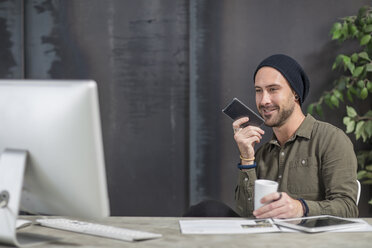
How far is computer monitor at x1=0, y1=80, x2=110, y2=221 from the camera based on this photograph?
1062mm

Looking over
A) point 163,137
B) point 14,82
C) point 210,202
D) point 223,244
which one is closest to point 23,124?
point 14,82

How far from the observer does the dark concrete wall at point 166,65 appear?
10.5ft

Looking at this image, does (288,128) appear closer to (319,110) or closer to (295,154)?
(295,154)

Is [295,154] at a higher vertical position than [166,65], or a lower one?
lower

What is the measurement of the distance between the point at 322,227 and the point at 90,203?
66cm

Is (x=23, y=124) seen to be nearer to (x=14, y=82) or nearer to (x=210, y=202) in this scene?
(x=14, y=82)

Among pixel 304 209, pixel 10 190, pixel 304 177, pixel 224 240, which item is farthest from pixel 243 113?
pixel 10 190

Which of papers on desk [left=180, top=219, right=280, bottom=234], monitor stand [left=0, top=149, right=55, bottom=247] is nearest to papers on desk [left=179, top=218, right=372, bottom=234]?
papers on desk [left=180, top=219, right=280, bottom=234]

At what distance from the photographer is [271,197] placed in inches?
55.7

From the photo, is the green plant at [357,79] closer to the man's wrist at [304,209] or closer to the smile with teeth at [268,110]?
the smile with teeth at [268,110]

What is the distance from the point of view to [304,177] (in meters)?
1.92

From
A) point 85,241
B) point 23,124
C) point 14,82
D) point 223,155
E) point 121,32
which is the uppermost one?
point 121,32

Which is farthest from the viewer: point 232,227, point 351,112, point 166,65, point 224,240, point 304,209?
point 166,65

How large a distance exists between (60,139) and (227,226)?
0.58 metres
